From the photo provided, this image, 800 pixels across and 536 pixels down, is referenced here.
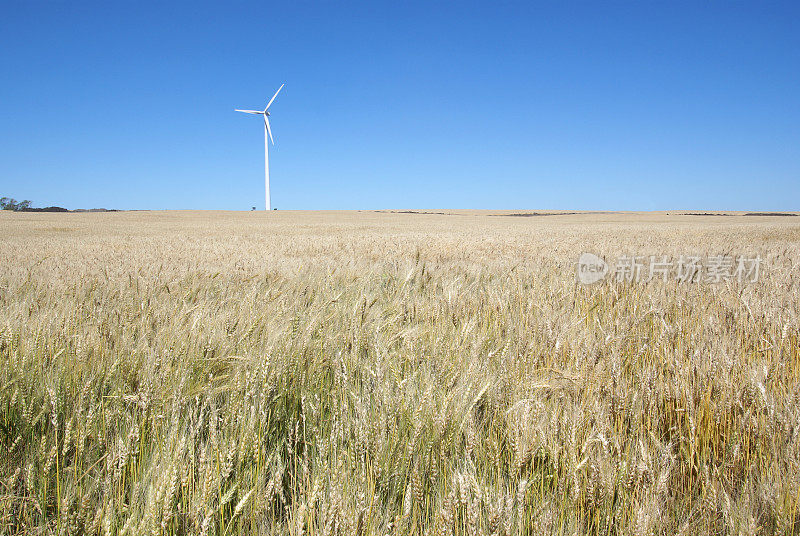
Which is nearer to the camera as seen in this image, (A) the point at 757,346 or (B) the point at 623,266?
(A) the point at 757,346

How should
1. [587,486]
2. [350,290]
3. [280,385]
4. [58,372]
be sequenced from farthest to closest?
[350,290] < [280,385] < [58,372] < [587,486]

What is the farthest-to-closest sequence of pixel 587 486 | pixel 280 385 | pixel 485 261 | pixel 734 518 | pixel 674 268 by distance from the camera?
pixel 485 261
pixel 674 268
pixel 280 385
pixel 587 486
pixel 734 518

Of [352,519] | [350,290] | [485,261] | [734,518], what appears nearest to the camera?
[352,519]

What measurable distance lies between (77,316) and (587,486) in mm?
2628

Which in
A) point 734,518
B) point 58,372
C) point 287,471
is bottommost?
point 287,471

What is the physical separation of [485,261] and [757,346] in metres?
3.93

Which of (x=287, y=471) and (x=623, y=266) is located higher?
(x=623, y=266)

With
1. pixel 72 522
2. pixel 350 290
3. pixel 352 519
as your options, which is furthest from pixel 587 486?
pixel 350 290

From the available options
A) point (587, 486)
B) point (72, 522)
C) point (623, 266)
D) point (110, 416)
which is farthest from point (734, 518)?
point (623, 266)

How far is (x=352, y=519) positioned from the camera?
0.89 metres

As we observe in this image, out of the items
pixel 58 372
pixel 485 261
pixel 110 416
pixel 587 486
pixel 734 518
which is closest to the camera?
pixel 734 518

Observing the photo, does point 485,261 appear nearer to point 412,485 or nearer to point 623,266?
point 623,266

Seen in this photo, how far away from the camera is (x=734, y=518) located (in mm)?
1032

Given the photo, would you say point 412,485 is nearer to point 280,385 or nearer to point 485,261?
point 280,385
